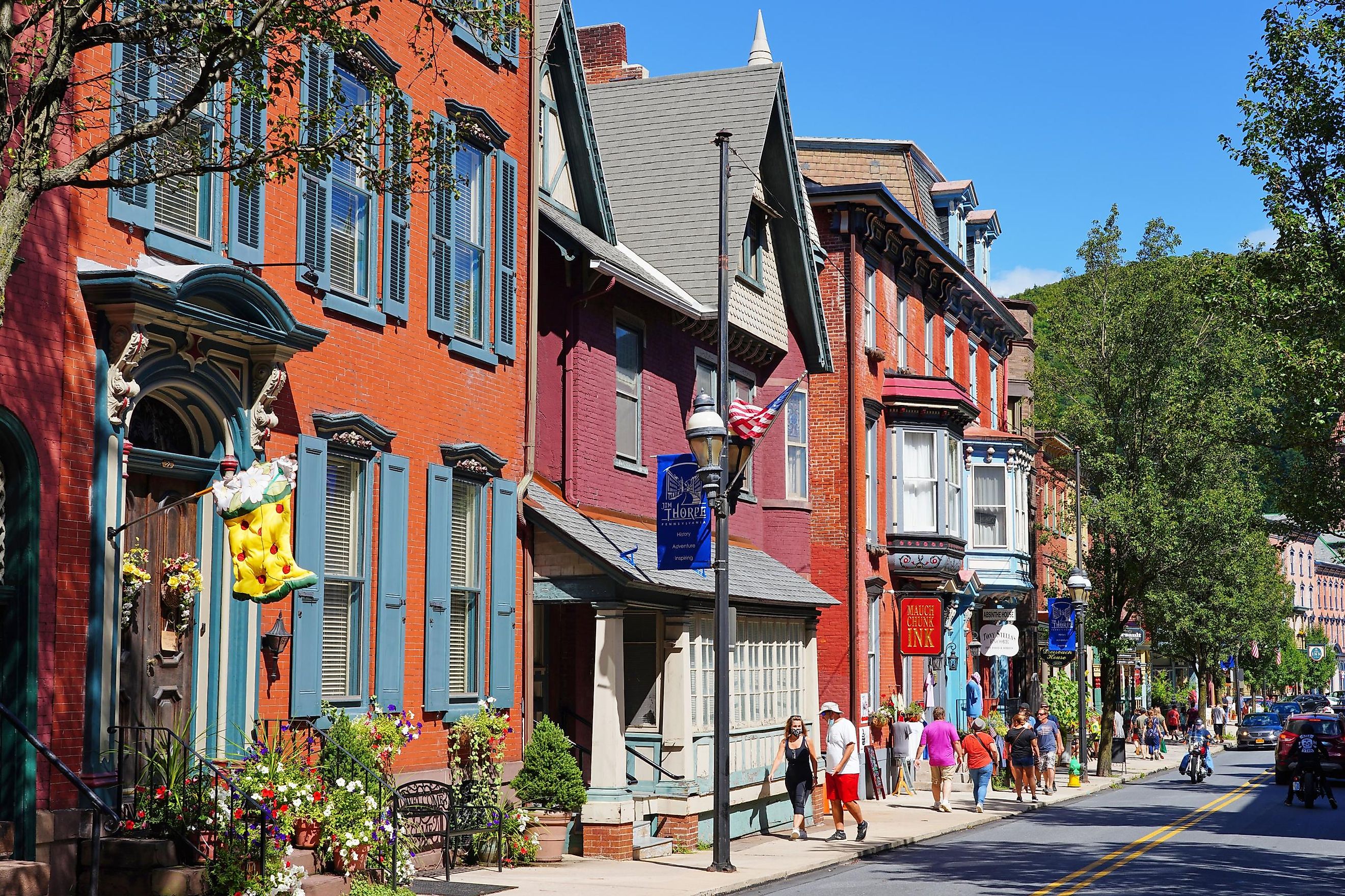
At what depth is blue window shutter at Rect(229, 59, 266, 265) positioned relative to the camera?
1348 cm

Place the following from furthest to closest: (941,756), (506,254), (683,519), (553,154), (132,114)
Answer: (941,756) → (553,154) → (683,519) → (506,254) → (132,114)

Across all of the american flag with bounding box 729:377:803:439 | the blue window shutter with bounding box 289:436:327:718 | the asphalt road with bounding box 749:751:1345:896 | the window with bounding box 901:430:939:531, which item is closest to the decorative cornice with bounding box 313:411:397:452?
the blue window shutter with bounding box 289:436:327:718

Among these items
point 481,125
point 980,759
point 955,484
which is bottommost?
point 980,759

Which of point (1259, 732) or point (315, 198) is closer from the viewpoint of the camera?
point (315, 198)

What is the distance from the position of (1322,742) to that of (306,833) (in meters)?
31.9

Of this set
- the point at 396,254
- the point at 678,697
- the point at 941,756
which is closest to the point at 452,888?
the point at 678,697

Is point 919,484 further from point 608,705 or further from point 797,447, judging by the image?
point 608,705

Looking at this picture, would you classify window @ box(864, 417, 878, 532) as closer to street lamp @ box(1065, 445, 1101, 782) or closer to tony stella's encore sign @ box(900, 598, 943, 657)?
tony stella's encore sign @ box(900, 598, 943, 657)

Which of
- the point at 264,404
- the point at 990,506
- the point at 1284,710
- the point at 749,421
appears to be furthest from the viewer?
the point at 1284,710

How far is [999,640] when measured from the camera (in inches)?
1556

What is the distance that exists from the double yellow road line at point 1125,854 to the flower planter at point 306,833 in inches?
286

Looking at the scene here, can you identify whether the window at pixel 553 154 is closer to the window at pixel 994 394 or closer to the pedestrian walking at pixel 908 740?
the pedestrian walking at pixel 908 740

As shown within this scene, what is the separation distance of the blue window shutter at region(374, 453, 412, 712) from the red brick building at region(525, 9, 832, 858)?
2918 millimetres

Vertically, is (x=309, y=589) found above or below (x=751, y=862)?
above
